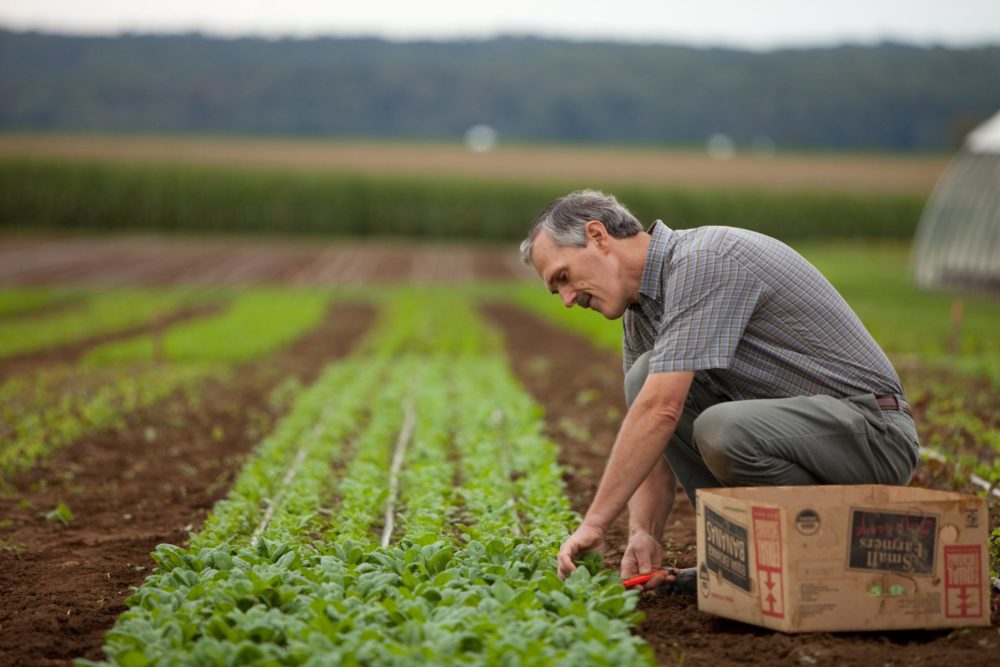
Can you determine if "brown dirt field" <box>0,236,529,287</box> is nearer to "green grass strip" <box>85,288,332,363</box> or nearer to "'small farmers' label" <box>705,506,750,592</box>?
"green grass strip" <box>85,288,332,363</box>

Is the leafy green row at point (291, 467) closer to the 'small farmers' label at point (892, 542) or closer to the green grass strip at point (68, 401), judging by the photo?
the green grass strip at point (68, 401)

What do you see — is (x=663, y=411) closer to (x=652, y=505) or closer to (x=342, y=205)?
(x=652, y=505)

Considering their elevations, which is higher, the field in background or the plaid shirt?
the plaid shirt

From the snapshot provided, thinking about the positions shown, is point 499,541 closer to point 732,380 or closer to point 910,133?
point 732,380

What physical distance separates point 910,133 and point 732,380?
10742 cm

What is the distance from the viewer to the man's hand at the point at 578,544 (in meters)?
3.87

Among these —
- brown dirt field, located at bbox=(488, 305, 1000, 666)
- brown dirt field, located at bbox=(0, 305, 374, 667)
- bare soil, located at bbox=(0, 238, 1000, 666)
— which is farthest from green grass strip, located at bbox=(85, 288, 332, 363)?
brown dirt field, located at bbox=(488, 305, 1000, 666)

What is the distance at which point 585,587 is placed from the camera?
12.5ft

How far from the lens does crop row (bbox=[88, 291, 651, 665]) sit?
130 inches

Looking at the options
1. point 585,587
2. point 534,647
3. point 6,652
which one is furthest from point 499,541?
point 6,652

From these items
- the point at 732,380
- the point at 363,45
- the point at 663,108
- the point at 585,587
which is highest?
the point at 363,45

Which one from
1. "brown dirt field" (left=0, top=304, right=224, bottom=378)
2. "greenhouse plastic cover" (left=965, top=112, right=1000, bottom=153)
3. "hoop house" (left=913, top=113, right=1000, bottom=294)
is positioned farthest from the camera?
"hoop house" (left=913, top=113, right=1000, bottom=294)

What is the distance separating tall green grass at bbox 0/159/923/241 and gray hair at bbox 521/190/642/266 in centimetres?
4198

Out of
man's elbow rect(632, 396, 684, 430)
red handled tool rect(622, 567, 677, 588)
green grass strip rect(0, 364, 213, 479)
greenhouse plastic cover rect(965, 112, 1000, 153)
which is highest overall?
greenhouse plastic cover rect(965, 112, 1000, 153)
